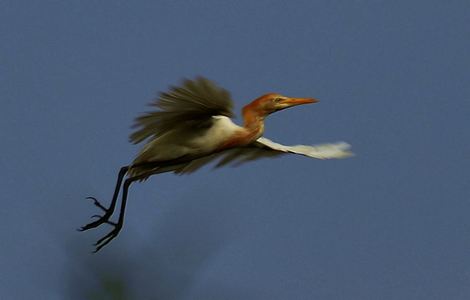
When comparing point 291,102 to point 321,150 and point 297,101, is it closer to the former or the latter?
point 297,101

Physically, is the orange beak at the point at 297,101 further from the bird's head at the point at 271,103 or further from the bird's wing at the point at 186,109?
the bird's wing at the point at 186,109

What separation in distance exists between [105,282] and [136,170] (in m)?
5.27

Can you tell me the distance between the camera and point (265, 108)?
8.40 m

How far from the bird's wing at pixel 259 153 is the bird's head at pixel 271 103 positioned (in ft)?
1.73

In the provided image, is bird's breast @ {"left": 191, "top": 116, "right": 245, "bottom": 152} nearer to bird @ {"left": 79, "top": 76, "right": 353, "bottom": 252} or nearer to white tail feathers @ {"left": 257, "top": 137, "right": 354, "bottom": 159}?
bird @ {"left": 79, "top": 76, "right": 353, "bottom": 252}

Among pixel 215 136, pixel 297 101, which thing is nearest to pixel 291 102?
pixel 297 101

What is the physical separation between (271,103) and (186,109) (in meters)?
0.94

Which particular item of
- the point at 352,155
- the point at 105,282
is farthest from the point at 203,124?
the point at 105,282

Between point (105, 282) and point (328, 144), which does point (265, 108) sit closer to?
point (328, 144)

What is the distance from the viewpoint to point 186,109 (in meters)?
7.88

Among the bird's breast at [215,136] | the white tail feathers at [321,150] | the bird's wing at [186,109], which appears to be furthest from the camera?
the white tail feathers at [321,150]

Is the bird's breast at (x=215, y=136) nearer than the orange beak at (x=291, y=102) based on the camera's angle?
Yes

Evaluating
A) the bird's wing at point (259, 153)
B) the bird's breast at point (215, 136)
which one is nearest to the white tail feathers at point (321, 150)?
the bird's wing at point (259, 153)

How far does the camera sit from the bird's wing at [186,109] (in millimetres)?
7545
